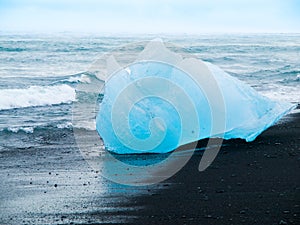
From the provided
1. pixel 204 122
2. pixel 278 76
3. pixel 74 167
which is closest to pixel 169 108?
pixel 204 122

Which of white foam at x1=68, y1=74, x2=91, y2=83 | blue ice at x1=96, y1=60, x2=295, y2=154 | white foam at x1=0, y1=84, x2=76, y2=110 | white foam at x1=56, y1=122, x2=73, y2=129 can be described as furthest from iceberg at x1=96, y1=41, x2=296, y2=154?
white foam at x1=68, y1=74, x2=91, y2=83

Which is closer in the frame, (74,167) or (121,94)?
(74,167)

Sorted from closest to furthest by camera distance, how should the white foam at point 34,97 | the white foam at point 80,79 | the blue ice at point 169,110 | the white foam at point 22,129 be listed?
the blue ice at point 169,110 → the white foam at point 22,129 → the white foam at point 34,97 → the white foam at point 80,79

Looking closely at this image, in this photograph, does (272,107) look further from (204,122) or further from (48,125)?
(48,125)

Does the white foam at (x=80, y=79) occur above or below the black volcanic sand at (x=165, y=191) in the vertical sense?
below

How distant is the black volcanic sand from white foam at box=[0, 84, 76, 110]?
5.09 meters

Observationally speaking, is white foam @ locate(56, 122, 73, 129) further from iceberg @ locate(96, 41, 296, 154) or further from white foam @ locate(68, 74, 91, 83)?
white foam @ locate(68, 74, 91, 83)

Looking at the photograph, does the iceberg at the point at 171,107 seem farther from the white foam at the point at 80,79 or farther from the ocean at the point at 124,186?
the white foam at the point at 80,79

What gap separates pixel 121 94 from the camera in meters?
7.68

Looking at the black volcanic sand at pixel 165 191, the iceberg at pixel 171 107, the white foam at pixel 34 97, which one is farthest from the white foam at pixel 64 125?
the white foam at pixel 34 97

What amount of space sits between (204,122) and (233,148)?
1.96ft

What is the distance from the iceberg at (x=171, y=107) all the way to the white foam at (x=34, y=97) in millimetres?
5386

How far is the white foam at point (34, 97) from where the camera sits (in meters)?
12.8

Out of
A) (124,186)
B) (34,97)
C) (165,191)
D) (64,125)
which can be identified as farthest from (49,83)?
(165,191)
